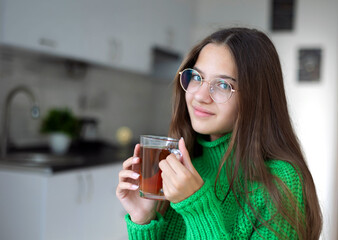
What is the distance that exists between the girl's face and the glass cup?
0.18m

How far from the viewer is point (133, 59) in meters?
3.34

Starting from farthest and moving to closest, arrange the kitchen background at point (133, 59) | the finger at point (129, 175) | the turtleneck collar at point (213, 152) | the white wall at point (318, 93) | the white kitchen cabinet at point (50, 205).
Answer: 1. the white wall at point (318, 93)
2. the kitchen background at point (133, 59)
3. the white kitchen cabinet at point (50, 205)
4. the turtleneck collar at point (213, 152)
5. the finger at point (129, 175)

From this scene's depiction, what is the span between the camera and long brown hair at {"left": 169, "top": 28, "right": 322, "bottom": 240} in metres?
0.97

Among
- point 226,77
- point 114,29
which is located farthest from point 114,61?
point 226,77

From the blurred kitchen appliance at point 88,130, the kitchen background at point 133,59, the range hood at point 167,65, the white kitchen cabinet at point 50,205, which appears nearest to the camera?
the white kitchen cabinet at point 50,205

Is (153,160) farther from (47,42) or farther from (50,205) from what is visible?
(47,42)

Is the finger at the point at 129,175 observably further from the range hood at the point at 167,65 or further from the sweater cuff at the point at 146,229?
the range hood at the point at 167,65

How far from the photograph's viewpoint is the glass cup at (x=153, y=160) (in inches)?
34.3

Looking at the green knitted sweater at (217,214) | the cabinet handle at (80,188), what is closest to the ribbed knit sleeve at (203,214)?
the green knitted sweater at (217,214)

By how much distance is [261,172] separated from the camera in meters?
0.95

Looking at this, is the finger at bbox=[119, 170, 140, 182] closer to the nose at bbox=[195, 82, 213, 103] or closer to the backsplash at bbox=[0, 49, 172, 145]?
the nose at bbox=[195, 82, 213, 103]

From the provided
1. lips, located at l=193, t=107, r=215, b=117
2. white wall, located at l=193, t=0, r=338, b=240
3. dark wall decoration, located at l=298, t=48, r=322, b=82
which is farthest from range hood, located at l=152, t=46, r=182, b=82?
lips, located at l=193, t=107, r=215, b=117

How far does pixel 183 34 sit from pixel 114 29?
124cm

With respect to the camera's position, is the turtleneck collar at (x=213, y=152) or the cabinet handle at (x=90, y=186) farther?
the cabinet handle at (x=90, y=186)
